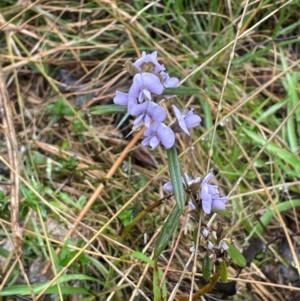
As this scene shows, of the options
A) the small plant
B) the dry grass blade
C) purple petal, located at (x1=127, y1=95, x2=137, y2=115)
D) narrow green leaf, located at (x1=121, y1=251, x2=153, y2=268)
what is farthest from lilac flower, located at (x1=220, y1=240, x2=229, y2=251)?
the dry grass blade

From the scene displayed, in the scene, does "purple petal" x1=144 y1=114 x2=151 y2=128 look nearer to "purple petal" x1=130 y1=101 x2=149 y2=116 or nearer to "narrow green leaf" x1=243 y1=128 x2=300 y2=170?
"purple petal" x1=130 y1=101 x2=149 y2=116

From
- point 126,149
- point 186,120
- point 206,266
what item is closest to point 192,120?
point 186,120

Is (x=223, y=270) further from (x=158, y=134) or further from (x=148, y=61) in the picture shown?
(x=148, y=61)

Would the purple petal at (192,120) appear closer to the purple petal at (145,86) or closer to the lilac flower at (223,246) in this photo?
the purple petal at (145,86)

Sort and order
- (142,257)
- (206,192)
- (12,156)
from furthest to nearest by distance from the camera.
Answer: (12,156) < (142,257) < (206,192)

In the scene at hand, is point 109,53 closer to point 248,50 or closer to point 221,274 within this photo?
point 248,50

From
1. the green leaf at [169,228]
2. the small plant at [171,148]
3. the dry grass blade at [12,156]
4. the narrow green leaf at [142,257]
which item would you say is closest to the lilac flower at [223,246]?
the small plant at [171,148]
